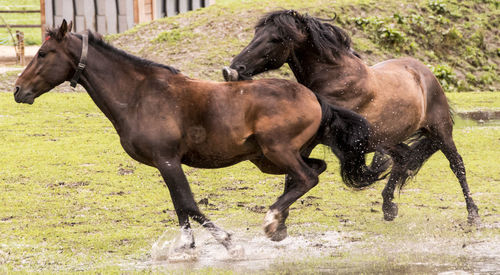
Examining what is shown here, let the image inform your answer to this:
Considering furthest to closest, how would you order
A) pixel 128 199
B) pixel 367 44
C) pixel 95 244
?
pixel 367 44, pixel 128 199, pixel 95 244

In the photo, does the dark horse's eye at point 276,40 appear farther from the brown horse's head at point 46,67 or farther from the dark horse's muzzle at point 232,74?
the brown horse's head at point 46,67

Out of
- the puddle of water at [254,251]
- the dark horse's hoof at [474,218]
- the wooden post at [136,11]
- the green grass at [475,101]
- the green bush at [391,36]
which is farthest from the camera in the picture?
the wooden post at [136,11]

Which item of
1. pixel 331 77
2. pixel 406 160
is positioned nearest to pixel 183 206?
pixel 331 77

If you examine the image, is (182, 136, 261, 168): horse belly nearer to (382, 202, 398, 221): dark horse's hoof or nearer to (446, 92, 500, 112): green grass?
(382, 202, 398, 221): dark horse's hoof

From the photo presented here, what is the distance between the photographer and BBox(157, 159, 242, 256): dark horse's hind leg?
6453 millimetres

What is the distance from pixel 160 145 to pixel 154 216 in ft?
7.04

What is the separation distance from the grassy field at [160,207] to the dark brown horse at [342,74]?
0.62 meters

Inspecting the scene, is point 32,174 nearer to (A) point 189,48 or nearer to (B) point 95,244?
(B) point 95,244

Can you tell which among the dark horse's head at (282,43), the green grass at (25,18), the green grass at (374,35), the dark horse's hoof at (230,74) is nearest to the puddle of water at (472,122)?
the green grass at (374,35)

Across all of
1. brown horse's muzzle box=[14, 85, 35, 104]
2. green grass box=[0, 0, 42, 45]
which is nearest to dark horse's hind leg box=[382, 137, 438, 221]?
brown horse's muzzle box=[14, 85, 35, 104]

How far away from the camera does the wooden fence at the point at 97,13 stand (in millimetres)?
20219

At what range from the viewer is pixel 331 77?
23.6ft

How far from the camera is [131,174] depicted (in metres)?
10.1

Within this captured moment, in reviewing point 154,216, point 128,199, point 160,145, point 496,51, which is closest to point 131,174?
point 128,199
